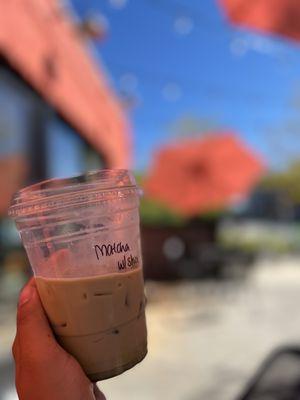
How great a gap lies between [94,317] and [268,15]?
364 centimetres

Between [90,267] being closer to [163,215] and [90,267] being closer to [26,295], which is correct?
[26,295]

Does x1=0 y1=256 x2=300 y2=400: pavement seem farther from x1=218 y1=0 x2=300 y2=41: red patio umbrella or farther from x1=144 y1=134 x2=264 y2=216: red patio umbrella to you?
x1=218 y1=0 x2=300 y2=41: red patio umbrella

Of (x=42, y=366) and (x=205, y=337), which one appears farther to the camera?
(x=205, y=337)

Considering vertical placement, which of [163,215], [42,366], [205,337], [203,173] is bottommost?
[163,215]

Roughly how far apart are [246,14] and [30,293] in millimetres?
3679

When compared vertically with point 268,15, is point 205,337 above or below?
below

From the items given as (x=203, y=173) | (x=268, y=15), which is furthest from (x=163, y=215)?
(x=268, y=15)

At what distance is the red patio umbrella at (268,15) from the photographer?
3824 millimetres

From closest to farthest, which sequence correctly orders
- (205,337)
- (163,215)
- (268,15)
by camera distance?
(268,15) < (205,337) < (163,215)

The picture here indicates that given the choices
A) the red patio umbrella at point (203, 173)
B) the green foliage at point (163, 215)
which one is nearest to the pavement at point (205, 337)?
the red patio umbrella at point (203, 173)

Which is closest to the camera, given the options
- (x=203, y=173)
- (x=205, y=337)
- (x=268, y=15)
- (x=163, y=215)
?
(x=268, y=15)

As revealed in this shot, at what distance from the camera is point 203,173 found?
898 centimetres

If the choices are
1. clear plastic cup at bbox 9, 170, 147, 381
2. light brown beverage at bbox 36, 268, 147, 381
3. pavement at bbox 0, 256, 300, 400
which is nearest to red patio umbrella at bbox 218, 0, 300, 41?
pavement at bbox 0, 256, 300, 400

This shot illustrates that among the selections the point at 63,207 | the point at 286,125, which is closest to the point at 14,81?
the point at 63,207
